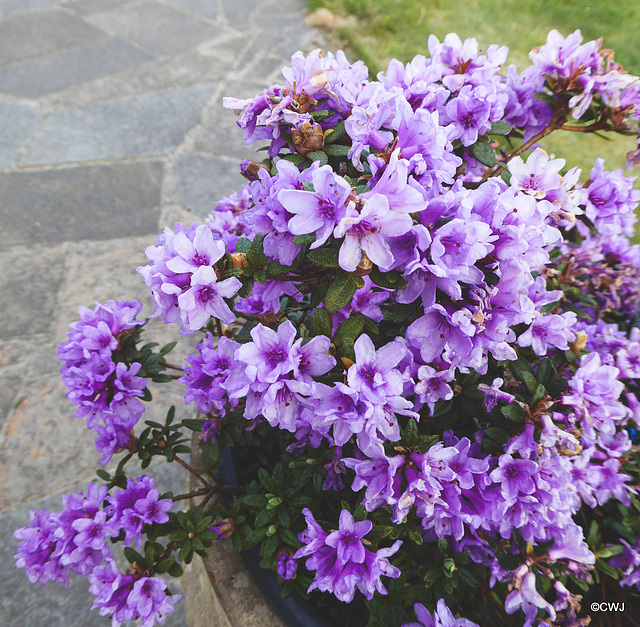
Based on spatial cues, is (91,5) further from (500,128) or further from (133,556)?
(133,556)

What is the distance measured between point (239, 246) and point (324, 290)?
182 mm

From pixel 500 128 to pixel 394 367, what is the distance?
0.57m

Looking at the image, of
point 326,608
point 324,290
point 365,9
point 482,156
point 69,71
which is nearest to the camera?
point 324,290

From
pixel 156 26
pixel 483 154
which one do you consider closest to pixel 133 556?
pixel 483 154

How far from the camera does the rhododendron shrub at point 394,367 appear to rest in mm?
790

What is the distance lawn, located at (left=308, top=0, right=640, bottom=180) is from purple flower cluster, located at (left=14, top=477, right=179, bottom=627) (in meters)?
3.40

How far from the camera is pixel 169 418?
53.4 inches

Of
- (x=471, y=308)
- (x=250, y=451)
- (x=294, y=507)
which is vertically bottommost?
(x=250, y=451)

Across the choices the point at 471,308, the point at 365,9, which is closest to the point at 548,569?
the point at 471,308

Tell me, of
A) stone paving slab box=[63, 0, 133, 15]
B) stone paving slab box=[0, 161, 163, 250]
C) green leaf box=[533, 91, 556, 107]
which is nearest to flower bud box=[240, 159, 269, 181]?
green leaf box=[533, 91, 556, 107]

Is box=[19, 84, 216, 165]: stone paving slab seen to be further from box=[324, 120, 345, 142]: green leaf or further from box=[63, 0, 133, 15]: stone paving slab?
box=[324, 120, 345, 142]: green leaf

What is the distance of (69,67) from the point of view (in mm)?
3980

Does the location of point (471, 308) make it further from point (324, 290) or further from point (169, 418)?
point (169, 418)

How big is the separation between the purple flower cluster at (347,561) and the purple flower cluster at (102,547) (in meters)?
0.35
